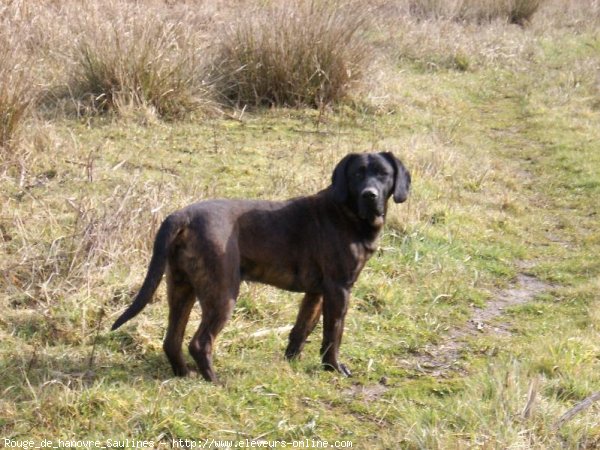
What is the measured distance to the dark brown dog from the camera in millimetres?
4309

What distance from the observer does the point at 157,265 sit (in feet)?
13.7

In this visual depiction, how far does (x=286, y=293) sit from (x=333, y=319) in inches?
49.4

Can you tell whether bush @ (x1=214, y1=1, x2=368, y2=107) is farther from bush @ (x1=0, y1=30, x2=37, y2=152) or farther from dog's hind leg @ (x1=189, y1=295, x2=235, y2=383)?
dog's hind leg @ (x1=189, y1=295, x2=235, y2=383)

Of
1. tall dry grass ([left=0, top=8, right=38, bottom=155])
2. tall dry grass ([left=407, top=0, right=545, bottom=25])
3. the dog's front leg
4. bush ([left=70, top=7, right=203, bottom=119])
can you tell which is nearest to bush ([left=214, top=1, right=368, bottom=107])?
bush ([left=70, top=7, right=203, bottom=119])

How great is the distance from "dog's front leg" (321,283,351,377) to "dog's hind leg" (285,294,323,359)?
0.15m

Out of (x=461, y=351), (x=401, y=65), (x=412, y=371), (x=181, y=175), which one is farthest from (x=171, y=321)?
(x=401, y=65)

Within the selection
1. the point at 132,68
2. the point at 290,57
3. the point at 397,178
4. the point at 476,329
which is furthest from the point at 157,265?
the point at 290,57

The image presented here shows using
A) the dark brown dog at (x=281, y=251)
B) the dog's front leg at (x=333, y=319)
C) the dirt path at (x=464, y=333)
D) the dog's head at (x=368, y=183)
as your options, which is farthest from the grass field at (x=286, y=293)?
the dog's head at (x=368, y=183)

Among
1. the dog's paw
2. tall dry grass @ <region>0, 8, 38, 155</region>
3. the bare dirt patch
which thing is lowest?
the bare dirt patch

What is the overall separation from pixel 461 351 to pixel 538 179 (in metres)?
4.81

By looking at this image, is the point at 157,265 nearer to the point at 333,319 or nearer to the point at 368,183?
the point at 333,319

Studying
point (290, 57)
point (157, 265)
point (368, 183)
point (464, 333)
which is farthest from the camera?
point (290, 57)

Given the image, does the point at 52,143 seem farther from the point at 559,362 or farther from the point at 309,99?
the point at 559,362

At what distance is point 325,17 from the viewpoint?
10477mm
